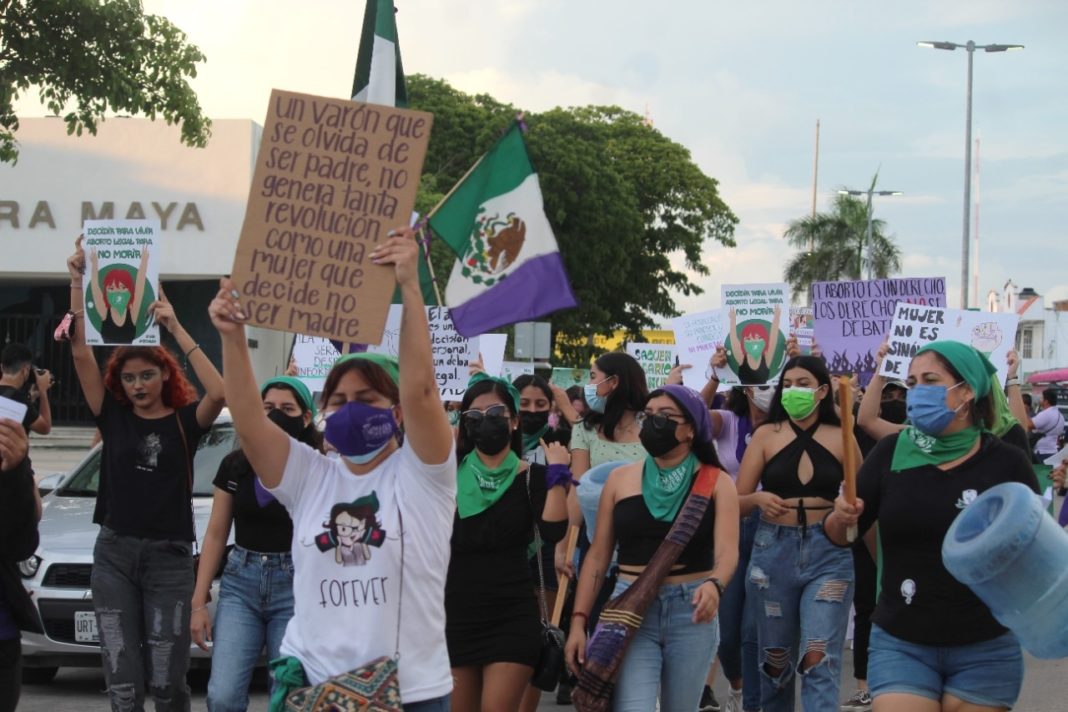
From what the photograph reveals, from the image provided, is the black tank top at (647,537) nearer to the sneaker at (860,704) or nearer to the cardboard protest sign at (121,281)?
the cardboard protest sign at (121,281)

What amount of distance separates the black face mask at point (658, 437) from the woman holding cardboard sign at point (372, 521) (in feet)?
6.71

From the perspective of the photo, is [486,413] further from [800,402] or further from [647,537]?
[800,402]

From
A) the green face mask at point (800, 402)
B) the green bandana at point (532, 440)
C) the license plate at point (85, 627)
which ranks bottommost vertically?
the license plate at point (85, 627)

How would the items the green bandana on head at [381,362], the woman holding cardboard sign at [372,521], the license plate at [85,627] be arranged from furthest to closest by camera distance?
the license plate at [85,627] < the green bandana on head at [381,362] < the woman holding cardboard sign at [372,521]

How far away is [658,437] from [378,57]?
214 centimetres

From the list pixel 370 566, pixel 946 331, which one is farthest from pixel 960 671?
pixel 946 331

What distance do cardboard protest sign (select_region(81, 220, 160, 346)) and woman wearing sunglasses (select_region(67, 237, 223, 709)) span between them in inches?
26.2

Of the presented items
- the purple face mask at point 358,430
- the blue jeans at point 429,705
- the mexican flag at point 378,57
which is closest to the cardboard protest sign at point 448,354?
the mexican flag at point 378,57

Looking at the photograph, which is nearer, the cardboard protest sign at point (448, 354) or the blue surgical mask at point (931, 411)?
the blue surgical mask at point (931, 411)

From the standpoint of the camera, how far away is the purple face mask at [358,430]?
4.13m

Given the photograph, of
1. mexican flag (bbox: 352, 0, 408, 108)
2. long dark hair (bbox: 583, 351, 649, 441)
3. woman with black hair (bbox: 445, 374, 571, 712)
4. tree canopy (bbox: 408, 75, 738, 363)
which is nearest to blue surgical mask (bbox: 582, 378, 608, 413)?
long dark hair (bbox: 583, 351, 649, 441)

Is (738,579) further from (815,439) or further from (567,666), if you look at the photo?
(567,666)

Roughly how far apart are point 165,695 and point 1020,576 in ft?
12.2

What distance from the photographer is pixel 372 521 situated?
404 centimetres
